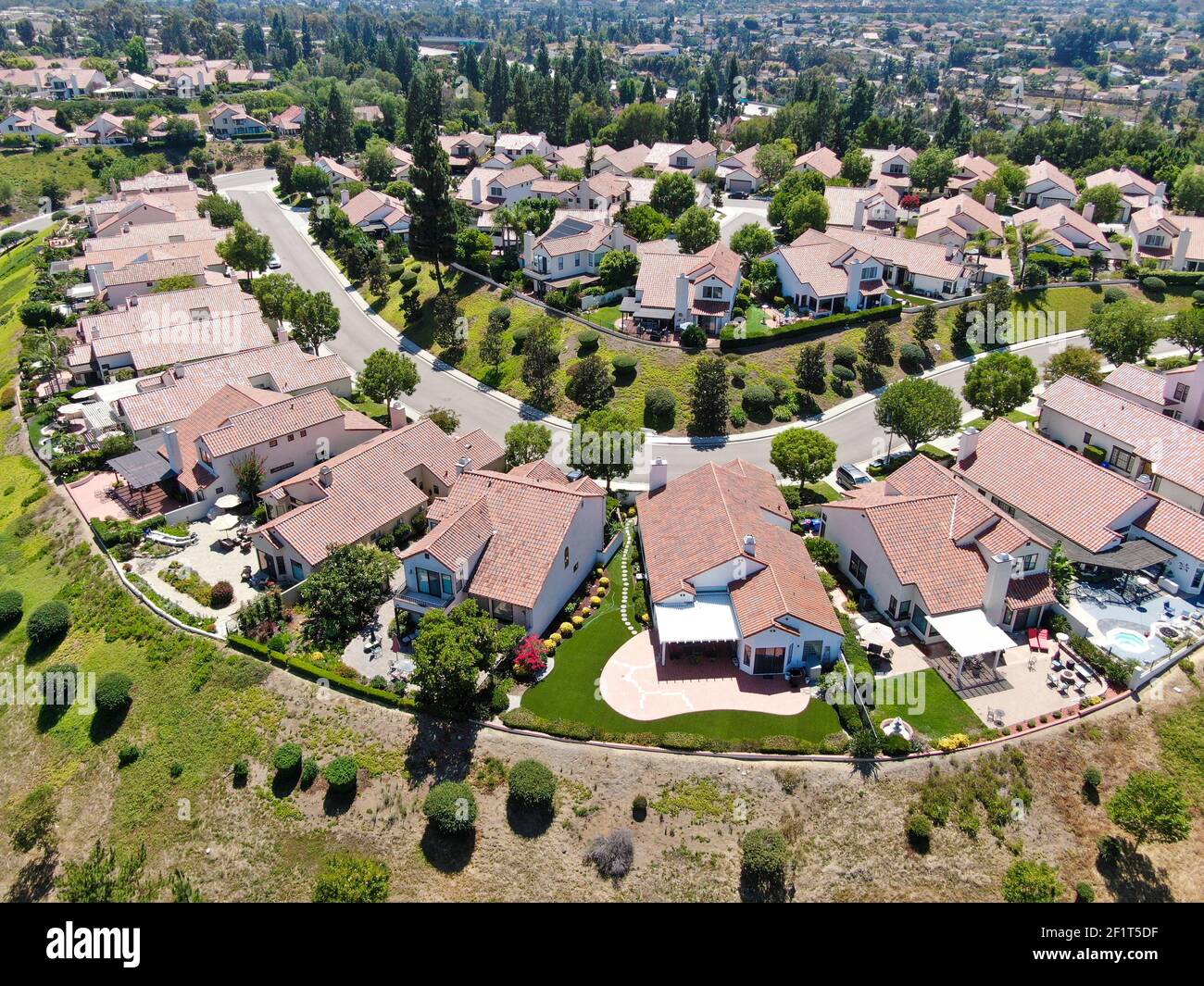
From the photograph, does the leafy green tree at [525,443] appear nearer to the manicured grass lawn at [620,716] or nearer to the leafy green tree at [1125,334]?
the manicured grass lawn at [620,716]

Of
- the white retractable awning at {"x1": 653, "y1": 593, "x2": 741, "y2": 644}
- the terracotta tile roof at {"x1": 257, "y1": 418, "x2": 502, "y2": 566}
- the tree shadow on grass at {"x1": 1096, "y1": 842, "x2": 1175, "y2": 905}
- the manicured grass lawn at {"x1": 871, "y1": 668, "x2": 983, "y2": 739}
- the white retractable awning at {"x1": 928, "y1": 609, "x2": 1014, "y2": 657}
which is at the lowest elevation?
the tree shadow on grass at {"x1": 1096, "y1": 842, "x2": 1175, "y2": 905}

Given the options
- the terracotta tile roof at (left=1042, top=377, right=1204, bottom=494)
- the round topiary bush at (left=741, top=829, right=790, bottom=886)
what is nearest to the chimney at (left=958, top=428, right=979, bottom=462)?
the terracotta tile roof at (left=1042, top=377, right=1204, bottom=494)

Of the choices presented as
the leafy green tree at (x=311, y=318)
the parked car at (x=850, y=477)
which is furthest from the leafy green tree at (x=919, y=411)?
the leafy green tree at (x=311, y=318)

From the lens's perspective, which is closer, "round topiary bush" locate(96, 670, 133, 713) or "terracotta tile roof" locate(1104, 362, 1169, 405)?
"round topiary bush" locate(96, 670, 133, 713)

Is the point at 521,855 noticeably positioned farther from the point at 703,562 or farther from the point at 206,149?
the point at 206,149

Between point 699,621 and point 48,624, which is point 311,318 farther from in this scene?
point 699,621

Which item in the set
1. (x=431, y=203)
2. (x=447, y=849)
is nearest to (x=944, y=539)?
(x=447, y=849)

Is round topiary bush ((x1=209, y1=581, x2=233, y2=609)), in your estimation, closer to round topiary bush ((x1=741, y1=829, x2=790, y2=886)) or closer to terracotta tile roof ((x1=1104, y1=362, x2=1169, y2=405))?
round topiary bush ((x1=741, y1=829, x2=790, y2=886))
